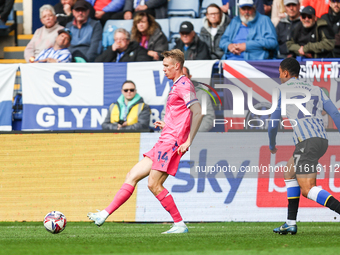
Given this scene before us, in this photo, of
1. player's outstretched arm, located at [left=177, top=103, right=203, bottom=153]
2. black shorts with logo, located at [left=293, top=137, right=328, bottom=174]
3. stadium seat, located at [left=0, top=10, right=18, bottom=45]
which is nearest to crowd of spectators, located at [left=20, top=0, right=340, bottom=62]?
stadium seat, located at [left=0, top=10, right=18, bottom=45]

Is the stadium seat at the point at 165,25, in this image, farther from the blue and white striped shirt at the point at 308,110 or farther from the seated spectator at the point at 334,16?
the blue and white striped shirt at the point at 308,110

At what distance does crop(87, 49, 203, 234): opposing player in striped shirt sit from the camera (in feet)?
19.1

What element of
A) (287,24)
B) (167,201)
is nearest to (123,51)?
(287,24)

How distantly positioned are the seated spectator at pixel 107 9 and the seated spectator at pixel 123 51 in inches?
53.3

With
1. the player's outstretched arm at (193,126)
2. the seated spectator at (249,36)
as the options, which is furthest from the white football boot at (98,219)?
the seated spectator at (249,36)

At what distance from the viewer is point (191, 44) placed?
37.5 ft

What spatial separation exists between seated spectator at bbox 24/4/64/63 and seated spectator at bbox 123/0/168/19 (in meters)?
1.72

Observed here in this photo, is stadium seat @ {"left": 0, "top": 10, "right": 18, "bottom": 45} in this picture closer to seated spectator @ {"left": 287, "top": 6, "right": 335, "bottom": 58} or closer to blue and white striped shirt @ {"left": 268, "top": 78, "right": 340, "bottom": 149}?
seated spectator @ {"left": 287, "top": 6, "right": 335, "bottom": 58}

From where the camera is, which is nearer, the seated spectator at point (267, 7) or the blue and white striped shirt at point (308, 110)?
the blue and white striped shirt at point (308, 110)

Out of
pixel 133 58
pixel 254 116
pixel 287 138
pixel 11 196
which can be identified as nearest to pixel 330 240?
pixel 287 138

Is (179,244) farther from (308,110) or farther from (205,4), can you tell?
(205,4)

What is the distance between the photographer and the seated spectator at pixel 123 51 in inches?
450

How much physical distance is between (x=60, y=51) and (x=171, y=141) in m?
6.69

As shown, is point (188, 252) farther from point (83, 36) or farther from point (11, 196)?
point (83, 36)
